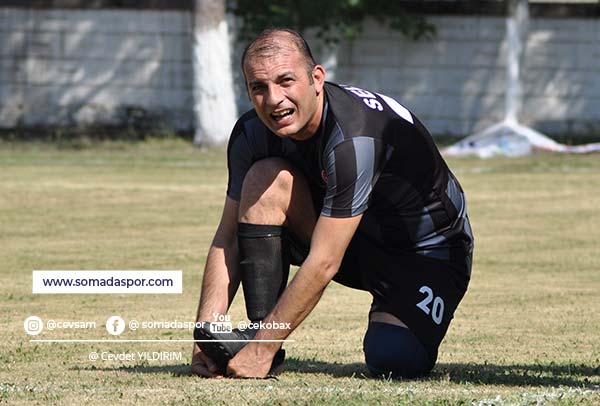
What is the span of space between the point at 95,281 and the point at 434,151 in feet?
11.8

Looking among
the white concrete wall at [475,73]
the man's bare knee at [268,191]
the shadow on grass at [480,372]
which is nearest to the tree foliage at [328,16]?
the white concrete wall at [475,73]

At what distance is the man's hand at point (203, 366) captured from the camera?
18.6 ft

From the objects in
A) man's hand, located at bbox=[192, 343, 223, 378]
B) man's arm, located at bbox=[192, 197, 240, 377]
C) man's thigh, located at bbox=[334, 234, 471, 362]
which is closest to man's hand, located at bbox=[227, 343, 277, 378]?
man's hand, located at bbox=[192, 343, 223, 378]

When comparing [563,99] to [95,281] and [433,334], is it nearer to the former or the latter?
[95,281]

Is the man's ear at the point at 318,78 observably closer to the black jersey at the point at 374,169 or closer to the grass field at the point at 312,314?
the black jersey at the point at 374,169

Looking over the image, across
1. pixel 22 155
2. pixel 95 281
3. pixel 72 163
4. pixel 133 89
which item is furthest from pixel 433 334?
pixel 133 89

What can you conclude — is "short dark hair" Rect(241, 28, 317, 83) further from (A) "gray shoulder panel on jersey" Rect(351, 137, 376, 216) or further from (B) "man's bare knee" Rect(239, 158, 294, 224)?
(B) "man's bare knee" Rect(239, 158, 294, 224)

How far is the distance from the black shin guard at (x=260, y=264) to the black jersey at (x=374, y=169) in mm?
249

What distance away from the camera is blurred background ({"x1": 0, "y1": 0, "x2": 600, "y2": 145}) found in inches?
992

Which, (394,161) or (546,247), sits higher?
(394,161)

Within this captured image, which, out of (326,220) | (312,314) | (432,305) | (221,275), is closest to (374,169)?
(326,220)

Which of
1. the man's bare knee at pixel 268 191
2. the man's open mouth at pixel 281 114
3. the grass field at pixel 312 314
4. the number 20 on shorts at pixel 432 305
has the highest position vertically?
the man's open mouth at pixel 281 114

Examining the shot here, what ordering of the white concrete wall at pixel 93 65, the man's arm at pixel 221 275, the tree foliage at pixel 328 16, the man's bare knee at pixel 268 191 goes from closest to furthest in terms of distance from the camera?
1. the man's bare knee at pixel 268 191
2. the man's arm at pixel 221 275
3. the tree foliage at pixel 328 16
4. the white concrete wall at pixel 93 65

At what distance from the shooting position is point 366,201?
17.9 ft
